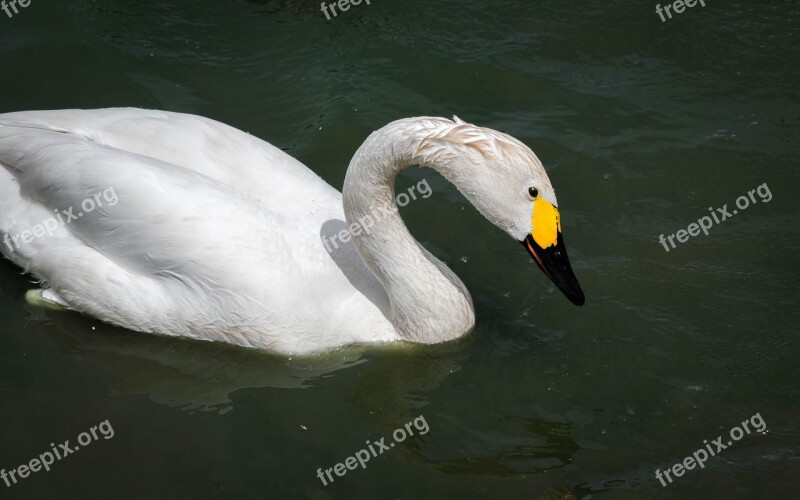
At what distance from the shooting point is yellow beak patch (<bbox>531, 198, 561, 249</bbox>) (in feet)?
17.9

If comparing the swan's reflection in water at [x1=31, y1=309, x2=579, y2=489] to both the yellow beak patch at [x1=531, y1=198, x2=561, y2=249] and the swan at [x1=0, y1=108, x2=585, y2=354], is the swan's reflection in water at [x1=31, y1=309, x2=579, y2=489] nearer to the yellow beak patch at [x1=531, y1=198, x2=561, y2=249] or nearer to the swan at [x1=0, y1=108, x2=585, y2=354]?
the swan at [x1=0, y1=108, x2=585, y2=354]

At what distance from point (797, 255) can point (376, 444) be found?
136 inches

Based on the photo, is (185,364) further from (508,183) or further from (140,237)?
(508,183)

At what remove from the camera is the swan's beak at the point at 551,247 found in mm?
5457

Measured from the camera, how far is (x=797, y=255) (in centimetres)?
700

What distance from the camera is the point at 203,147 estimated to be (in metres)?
6.50

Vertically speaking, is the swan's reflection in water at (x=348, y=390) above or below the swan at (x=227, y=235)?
below

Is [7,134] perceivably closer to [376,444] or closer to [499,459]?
[376,444]

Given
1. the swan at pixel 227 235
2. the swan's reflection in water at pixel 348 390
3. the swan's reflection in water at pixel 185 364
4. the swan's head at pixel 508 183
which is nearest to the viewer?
the swan's head at pixel 508 183

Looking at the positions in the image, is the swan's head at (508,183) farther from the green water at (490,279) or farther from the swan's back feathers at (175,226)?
the swan's back feathers at (175,226)

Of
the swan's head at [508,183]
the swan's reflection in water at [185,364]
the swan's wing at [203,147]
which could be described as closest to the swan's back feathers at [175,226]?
Result: the swan's wing at [203,147]

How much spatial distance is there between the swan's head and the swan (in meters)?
0.01

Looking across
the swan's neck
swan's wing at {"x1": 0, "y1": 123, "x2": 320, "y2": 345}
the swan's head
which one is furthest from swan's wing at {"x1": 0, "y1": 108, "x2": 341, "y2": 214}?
the swan's head

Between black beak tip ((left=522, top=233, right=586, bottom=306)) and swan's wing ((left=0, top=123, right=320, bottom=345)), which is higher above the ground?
swan's wing ((left=0, top=123, right=320, bottom=345))
